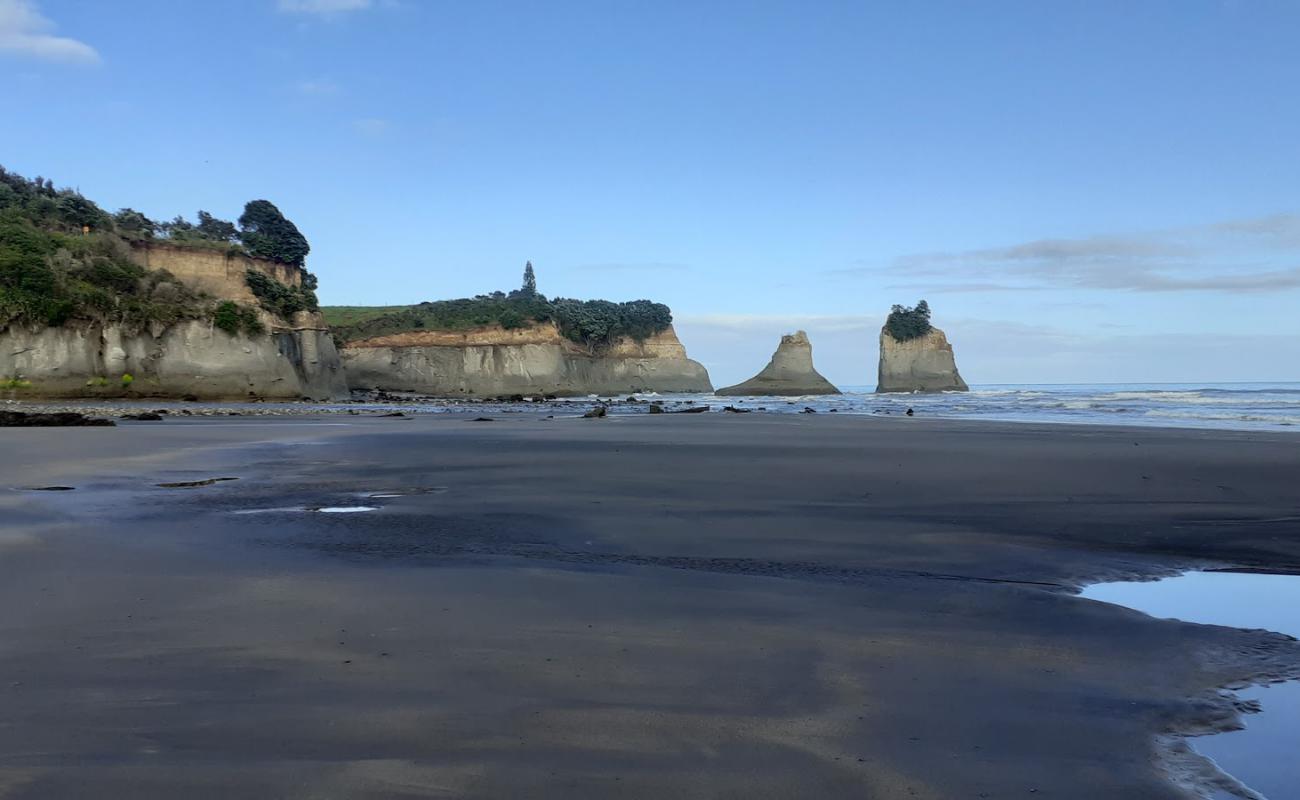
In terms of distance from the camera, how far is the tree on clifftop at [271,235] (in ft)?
240

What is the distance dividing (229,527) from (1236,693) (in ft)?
23.7

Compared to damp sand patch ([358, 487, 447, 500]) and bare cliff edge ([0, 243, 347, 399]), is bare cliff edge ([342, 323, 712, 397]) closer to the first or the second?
bare cliff edge ([0, 243, 347, 399])

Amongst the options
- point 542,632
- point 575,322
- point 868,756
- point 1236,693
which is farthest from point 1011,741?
point 575,322

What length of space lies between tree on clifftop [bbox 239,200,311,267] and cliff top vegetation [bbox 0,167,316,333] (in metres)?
4.89

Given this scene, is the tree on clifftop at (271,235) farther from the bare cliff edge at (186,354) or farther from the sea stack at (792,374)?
the sea stack at (792,374)

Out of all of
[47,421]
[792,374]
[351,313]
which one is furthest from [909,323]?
[47,421]

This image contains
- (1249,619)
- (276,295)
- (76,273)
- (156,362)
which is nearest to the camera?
(1249,619)

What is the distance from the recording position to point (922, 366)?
11131 centimetres

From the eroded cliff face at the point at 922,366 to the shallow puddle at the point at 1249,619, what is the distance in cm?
10840

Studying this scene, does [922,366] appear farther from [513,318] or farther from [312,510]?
[312,510]

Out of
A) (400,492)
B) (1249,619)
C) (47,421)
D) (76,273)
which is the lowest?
(1249,619)

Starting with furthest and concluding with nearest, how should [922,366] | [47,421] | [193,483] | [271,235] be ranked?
[922,366] → [271,235] → [47,421] → [193,483]

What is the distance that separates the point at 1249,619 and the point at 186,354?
58680 millimetres

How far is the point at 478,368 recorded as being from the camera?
94.9 metres
